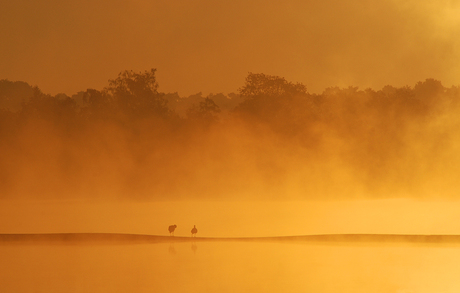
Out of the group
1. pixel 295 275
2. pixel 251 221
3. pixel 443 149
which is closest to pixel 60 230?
pixel 251 221

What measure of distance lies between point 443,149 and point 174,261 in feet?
74.6

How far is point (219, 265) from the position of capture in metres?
6.86

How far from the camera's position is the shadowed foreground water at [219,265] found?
232 inches

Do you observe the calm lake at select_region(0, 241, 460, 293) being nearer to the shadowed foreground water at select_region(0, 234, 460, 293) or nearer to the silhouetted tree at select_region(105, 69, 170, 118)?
the shadowed foreground water at select_region(0, 234, 460, 293)

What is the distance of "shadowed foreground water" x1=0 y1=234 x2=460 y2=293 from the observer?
589 cm

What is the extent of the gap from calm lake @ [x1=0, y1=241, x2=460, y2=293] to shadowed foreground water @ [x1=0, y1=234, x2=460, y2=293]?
11 mm

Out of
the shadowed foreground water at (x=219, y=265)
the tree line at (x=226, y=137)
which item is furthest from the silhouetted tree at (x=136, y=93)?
the shadowed foreground water at (x=219, y=265)

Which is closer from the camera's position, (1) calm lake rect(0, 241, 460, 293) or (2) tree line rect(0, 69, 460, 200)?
(1) calm lake rect(0, 241, 460, 293)

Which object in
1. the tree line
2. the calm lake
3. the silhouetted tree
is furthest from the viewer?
the silhouetted tree

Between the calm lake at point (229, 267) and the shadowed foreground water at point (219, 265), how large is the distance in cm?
1

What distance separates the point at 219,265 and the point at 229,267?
0.18 metres

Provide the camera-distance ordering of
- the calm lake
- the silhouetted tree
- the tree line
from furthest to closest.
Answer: the silhouetted tree < the tree line < the calm lake

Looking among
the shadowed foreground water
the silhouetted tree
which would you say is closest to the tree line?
the silhouetted tree

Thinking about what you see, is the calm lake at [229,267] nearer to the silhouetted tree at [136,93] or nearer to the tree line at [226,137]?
the tree line at [226,137]
